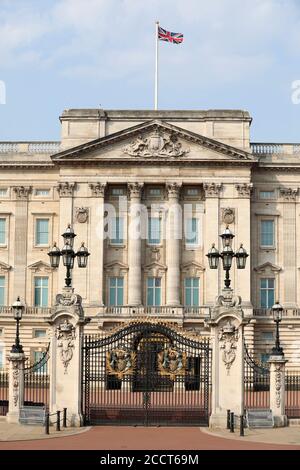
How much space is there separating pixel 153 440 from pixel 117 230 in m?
35.6

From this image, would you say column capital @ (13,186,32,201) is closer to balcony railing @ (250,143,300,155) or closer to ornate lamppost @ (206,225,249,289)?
balcony railing @ (250,143,300,155)

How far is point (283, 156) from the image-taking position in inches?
2606

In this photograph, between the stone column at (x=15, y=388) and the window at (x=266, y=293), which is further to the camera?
the window at (x=266, y=293)

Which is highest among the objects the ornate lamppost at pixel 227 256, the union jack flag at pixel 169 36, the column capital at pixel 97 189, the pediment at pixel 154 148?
the union jack flag at pixel 169 36

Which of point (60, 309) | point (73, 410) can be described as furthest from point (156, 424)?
point (60, 309)

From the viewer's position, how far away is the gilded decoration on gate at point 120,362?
36875 millimetres

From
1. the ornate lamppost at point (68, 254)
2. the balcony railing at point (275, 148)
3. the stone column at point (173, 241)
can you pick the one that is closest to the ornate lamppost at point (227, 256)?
the ornate lamppost at point (68, 254)

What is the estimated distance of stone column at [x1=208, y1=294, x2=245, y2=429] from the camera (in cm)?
3494

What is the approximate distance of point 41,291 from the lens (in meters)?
65.6

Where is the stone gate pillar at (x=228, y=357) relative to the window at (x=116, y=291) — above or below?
Answer: below

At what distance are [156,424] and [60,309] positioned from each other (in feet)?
19.7

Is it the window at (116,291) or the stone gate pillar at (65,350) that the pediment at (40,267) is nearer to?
the window at (116,291)

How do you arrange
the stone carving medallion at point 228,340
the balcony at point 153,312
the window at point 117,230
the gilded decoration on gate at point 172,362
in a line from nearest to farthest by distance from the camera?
the stone carving medallion at point 228,340, the gilded decoration on gate at point 172,362, the balcony at point 153,312, the window at point 117,230

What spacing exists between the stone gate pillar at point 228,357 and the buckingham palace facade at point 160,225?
1062 inches
